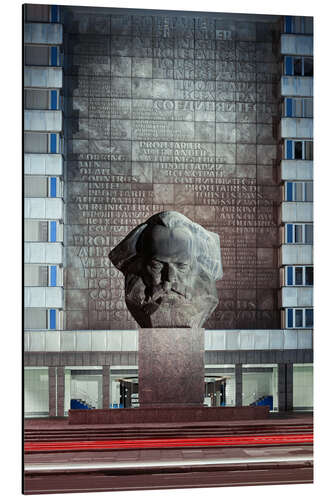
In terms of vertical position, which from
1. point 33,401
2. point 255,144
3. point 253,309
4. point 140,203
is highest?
point 255,144

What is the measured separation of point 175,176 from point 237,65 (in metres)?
2.78

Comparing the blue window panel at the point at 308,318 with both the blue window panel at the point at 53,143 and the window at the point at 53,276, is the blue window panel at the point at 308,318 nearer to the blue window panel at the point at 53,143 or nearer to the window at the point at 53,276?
Result: the window at the point at 53,276

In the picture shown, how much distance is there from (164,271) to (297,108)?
7290mm

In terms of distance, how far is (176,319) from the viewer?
12.4 metres

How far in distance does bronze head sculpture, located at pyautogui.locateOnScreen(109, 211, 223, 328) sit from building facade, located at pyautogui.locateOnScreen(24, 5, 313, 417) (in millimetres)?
4593

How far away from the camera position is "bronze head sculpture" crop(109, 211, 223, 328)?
1238 cm

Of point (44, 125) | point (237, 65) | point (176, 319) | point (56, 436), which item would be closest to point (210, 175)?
point (237, 65)

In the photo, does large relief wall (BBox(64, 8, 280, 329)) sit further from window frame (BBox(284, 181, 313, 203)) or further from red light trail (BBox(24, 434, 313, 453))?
red light trail (BBox(24, 434, 313, 453))

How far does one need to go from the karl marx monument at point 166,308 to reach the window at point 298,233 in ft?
19.7

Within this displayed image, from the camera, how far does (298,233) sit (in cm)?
1830

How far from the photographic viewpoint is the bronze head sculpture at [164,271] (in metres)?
12.4

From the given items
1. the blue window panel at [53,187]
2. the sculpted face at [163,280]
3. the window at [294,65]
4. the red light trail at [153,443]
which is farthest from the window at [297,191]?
the red light trail at [153,443]

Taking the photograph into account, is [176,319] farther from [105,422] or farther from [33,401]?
[33,401]

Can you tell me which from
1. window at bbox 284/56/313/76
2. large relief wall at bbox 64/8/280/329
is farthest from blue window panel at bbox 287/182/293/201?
window at bbox 284/56/313/76
